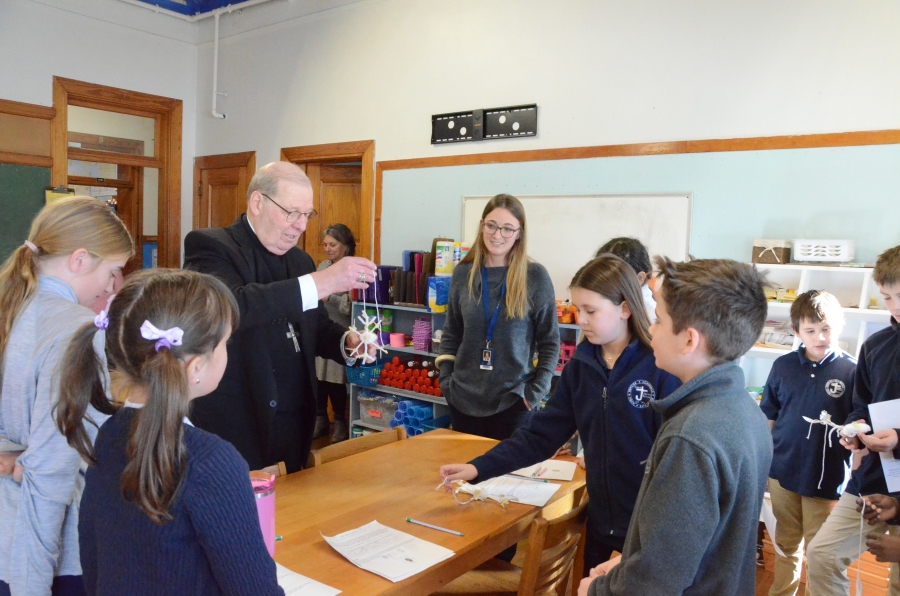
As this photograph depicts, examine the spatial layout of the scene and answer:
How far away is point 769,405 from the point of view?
3.08 m

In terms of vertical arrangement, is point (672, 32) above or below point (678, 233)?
above

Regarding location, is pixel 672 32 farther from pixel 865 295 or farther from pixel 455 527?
pixel 455 527

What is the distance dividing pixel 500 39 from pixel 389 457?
325cm

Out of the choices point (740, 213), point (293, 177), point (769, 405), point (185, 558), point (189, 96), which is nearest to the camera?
point (185, 558)

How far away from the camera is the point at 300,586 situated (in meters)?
1.41

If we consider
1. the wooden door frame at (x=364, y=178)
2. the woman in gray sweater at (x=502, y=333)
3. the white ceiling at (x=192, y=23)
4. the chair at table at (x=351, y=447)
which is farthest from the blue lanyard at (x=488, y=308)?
the white ceiling at (x=192, y=23)

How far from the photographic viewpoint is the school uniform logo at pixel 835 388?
9.20 ft

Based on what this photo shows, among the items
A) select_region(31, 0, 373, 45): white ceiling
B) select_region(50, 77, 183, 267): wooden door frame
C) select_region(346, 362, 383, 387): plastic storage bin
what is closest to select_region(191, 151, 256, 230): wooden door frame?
select_region(50, 77, 183, 267): wooden door frame

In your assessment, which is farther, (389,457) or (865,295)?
(865,295)

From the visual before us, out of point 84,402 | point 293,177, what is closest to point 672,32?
point 293,177

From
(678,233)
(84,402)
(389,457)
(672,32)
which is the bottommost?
(389,457)

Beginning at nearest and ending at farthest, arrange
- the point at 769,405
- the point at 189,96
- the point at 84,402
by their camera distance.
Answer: the point at 84,402 < the point at 769,405 < the point at 189,96

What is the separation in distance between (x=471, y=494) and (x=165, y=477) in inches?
45.4

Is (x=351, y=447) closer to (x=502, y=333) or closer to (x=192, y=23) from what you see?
(x=502, y=333)
